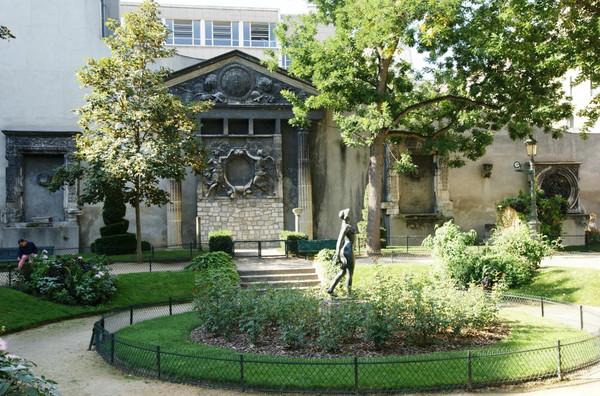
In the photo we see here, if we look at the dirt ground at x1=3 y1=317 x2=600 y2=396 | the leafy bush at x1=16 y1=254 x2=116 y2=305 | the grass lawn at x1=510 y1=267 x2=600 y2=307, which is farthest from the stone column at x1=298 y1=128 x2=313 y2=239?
the dirt ground at x1=3 y1=317 x2=600 y2=396

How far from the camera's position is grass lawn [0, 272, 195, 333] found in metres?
15.3

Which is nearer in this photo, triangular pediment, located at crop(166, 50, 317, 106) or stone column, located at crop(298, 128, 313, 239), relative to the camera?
triangular pediment, located at crop(166, 50, 317, 106)

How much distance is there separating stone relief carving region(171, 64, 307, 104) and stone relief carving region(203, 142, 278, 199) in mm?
2339

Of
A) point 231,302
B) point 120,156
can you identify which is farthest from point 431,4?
point 231,302

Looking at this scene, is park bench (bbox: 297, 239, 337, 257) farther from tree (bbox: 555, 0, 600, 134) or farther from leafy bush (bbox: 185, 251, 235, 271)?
tree (bbox: 555, 0, 600, 134)

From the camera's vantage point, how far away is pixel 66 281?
57.1 ft

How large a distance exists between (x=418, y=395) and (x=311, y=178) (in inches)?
859

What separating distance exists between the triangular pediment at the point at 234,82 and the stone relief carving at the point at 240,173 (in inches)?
93.2

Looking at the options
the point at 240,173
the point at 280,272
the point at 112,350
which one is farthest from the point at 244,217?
the point at 112,350

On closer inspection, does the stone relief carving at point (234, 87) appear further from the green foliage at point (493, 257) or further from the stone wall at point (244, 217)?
the green foliage at point (493, 257)

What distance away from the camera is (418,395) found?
9.09 metres

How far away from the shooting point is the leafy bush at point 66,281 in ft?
56.5

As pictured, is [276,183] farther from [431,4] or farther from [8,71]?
[8,71]

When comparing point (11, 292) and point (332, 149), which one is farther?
point (332, 149)
